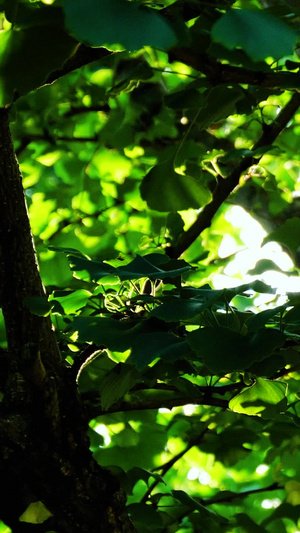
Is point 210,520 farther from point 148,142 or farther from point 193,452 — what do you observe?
point 148,142

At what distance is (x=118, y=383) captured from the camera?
38.3 inches

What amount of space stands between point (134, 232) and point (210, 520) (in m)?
0.66

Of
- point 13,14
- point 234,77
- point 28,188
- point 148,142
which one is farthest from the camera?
point 28,188

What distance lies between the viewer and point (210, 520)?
4.49 ft

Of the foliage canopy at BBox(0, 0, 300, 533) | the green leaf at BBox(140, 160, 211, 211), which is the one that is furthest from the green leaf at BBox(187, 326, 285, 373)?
the green leaf at BBox(140, 160, 211, 211)

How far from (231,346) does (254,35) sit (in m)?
0.34

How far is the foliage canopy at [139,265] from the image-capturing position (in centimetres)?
64

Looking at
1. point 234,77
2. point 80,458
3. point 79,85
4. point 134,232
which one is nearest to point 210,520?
point 80,458

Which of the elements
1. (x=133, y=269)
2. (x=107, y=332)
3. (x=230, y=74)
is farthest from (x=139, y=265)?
(x=230, y=74)

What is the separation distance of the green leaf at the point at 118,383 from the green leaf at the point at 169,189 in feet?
1.18

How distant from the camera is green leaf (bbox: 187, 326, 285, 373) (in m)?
0.73

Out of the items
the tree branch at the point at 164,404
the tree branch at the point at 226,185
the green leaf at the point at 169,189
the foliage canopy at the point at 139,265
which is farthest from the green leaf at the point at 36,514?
the tree branch at the point at 226,185

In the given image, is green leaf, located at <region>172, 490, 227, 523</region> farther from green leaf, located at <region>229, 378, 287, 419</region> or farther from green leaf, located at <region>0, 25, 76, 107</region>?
green leaf, located at <region>0, 25, 76, 107</region>

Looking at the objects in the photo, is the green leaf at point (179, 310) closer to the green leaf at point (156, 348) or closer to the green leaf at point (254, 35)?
the green leaf at point (156, 348)
